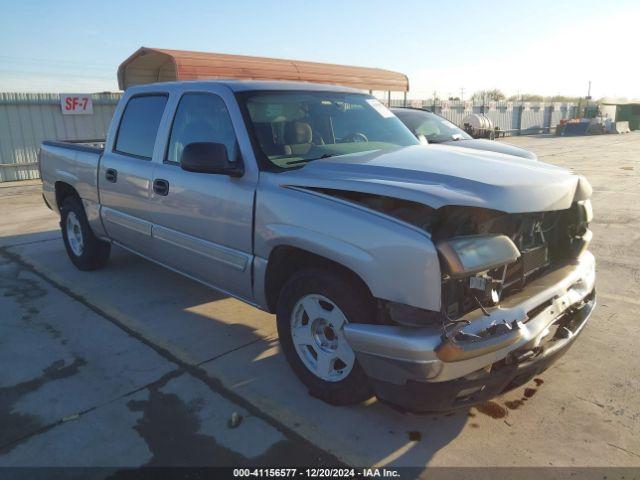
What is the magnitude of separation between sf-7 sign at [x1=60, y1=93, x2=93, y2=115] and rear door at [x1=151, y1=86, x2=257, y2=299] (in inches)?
480

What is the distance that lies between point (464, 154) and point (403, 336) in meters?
1.57

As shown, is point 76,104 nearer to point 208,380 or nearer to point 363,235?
point 208,380

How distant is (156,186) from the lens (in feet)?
13.5

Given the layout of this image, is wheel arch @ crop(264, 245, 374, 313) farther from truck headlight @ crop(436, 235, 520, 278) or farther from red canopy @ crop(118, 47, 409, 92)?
red canopy @ crop(118, 47, 409, 92)

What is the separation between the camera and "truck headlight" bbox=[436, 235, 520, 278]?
2.34 meters

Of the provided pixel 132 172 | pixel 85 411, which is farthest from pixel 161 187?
pixel 85 411

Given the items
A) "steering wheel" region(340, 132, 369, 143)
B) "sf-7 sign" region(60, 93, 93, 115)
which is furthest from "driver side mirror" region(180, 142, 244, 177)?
"sf-7 sign" region(60, 93, 93, 115)

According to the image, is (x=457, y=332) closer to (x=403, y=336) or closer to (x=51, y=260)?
(x=403, y=336)

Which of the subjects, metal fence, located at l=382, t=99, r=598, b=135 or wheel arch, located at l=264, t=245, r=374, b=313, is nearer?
wheel arch, located at l=264, t=245, r=374, b=313

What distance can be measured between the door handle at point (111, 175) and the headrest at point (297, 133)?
198 centimetres

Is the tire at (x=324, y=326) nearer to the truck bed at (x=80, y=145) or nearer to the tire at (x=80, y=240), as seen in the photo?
the truck bed at (x=80, y=145)

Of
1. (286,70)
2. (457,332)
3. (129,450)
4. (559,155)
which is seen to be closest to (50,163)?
(129,450)

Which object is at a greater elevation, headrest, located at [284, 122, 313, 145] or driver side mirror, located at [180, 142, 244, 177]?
headrest, located at [284, 122, 313, 145]

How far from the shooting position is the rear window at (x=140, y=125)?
4371mm
